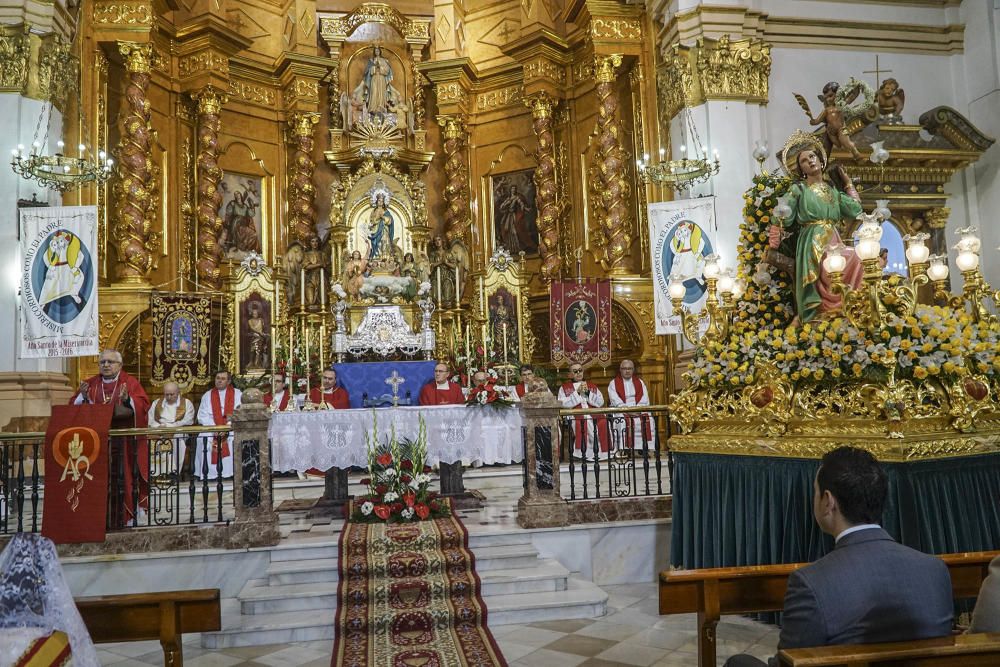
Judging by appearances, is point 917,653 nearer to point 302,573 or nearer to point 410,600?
point 410,600

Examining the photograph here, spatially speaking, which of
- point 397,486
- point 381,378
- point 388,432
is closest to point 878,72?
point 381,378

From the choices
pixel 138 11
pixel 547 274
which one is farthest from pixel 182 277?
pixel 547 274

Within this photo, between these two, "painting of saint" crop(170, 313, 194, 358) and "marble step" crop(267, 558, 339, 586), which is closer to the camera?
"marble step" crop(267, 558, 339, 586)

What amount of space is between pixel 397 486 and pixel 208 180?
8.85 meters

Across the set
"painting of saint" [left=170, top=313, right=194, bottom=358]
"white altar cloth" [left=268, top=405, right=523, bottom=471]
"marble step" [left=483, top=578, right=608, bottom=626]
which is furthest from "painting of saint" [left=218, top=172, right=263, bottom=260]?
"marble step" [left=483, top=578, right=608, bottom=626]

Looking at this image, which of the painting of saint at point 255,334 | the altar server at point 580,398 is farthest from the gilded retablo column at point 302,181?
the altar server at point 580,398

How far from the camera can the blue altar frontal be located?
445 inches

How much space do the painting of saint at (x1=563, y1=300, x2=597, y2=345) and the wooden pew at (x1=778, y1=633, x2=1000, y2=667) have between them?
10102 millimetres

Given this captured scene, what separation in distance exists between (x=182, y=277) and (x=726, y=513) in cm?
1070

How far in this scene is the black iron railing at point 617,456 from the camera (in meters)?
7.28

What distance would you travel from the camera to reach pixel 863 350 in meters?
5.11

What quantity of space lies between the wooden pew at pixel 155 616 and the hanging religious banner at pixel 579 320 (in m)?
9.18

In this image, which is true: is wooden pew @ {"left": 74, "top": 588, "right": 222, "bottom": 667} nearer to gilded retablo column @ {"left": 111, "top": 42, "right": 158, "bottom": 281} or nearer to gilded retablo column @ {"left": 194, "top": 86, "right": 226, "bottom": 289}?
gilded retablo column @ {"left": 111, "top": 42, "right": 158, "bottom": 281}

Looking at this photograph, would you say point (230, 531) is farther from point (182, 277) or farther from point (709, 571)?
point (182, 277)
